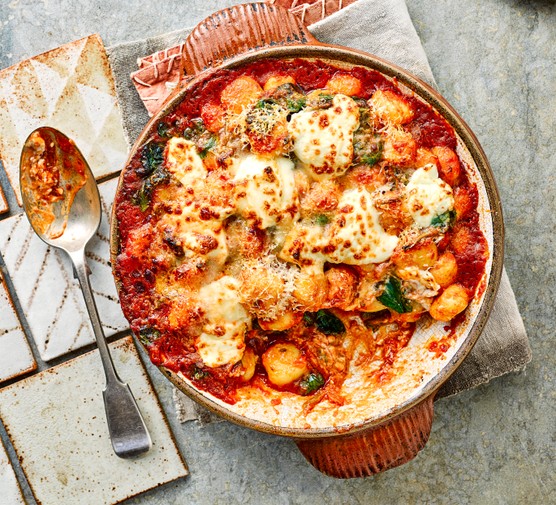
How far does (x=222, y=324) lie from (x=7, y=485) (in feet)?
4.22

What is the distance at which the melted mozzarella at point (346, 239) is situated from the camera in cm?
199

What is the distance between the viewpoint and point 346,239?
1987 millimetres

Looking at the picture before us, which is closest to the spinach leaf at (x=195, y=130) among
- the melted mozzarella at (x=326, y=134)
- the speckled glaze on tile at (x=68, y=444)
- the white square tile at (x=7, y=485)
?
the melted mozzarella at (x=326, y=134)

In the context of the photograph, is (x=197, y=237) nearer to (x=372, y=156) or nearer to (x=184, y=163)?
(x=184, y=163)

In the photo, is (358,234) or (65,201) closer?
(358,234)

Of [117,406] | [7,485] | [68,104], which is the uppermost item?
[68,104]

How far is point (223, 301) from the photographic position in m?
2.02

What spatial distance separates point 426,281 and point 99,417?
4.74 ft

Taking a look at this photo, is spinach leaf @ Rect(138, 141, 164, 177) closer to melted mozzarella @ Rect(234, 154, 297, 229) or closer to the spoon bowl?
melted mozzarella @ Rect(234, 154, 297, 229)

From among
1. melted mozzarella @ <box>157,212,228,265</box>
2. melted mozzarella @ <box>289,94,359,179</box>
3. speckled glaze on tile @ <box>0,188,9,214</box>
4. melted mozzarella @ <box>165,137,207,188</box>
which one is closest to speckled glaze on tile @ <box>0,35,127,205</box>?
speckled glaze on tile @ <box>0,188,9,214</box>

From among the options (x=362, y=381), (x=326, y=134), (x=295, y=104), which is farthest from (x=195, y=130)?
(x=362, y=381)

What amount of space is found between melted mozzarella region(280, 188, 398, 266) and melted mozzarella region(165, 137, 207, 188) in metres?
0.36

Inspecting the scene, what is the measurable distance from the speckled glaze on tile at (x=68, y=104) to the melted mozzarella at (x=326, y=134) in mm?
900

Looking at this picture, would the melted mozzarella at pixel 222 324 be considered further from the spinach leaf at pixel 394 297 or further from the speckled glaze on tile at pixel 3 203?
the speckled glaze on tile at pixel 3 203
